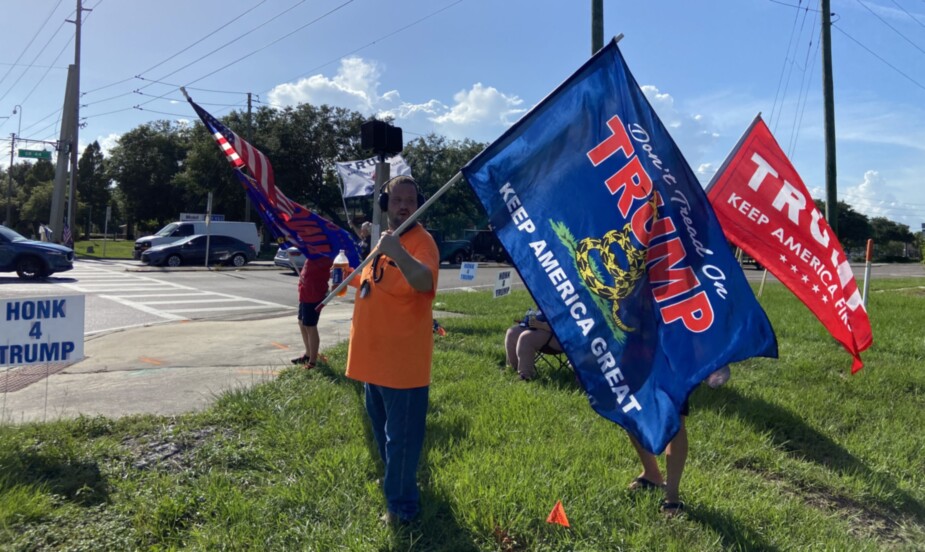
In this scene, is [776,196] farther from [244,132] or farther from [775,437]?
[244,132]

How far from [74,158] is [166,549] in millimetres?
35259

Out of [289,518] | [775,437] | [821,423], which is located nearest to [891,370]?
[821,423]

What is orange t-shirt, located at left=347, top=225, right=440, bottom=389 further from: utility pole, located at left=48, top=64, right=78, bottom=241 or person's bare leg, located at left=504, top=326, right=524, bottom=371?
utility pole, located at left=48, top=64, right=78, bottom=241

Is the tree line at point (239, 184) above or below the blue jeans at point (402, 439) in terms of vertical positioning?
above

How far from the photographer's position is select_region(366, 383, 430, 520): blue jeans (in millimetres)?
3102

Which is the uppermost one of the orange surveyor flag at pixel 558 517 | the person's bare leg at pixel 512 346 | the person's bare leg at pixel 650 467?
the person's bare leg at pixel 512 346

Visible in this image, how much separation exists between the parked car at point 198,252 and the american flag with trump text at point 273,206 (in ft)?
67.6

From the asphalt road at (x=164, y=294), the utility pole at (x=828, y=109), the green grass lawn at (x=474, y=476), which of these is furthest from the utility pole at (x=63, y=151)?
the utility pole at (x=828, y=109)

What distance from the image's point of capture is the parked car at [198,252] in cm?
2538

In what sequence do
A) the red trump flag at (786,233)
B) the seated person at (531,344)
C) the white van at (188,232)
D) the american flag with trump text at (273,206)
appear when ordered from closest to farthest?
the red trump flag at (786,233), the american flag with trump text at (273,206), the seated person at (531,344), the white van at (188,232)

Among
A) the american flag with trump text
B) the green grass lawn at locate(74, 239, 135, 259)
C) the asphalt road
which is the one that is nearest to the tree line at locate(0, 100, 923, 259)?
the green grass lawn at locate(74, 239, 135, 259)

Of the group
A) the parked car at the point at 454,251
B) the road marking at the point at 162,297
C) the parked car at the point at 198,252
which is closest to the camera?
the road marking at the point at 162,297

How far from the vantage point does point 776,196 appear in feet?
17.4

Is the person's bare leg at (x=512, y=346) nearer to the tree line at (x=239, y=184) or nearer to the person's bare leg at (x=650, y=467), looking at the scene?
the person's bare leg at (x=650, y=467)
